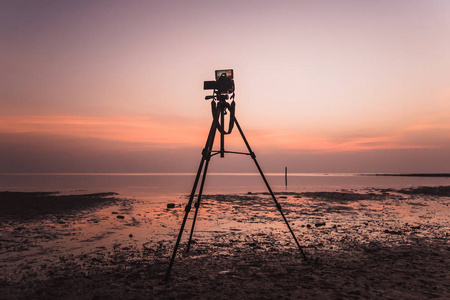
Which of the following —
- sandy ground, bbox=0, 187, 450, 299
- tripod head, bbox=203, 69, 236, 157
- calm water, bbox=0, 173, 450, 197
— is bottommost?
calm water, bbox=0, 173, 450, 197

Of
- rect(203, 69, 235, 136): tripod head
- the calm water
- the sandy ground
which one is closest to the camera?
rect(203, 69, 235, 136): tripod head

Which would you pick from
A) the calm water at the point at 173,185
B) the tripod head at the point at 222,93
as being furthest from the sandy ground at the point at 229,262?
the calm water at the point at 173,185

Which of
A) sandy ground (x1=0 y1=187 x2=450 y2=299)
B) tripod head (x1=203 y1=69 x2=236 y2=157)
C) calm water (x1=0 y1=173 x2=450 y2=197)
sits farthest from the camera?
calm water (x1=0 y1=173 x2=450 y2=197)

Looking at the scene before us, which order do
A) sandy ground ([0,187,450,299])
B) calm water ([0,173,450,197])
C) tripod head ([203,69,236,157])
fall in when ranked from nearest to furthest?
sandy ground ([0,187,450,299]) < tripod head ([203,69,236,157]) < calm water ([0,173,450,197])

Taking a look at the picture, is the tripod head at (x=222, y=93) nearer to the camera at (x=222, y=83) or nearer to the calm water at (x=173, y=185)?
the camera at (x=222, y=83)

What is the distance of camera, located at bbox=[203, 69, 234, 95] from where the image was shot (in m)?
6.44

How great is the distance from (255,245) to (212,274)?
2.78 metres

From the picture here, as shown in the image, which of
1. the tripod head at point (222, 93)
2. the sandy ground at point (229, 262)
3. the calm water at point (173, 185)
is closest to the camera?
the sandy ground at point (229, 262)

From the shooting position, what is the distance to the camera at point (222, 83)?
6.44 m

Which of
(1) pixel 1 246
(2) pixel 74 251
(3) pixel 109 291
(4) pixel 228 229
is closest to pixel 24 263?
(2) pixel 74 251

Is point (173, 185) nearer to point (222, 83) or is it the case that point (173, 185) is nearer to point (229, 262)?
point (229, 262)

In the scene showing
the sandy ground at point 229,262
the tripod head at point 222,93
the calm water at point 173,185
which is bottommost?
the calm water at point 173,185

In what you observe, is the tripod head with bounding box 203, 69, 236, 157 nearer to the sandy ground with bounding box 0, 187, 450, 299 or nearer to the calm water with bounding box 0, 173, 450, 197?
the sandy ground with bounding box 0, 187, 450, 299

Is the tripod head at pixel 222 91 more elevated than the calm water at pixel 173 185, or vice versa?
the tripod head at pixel 222 91
